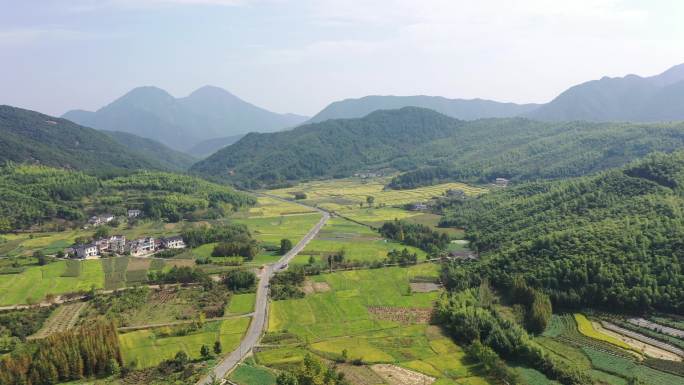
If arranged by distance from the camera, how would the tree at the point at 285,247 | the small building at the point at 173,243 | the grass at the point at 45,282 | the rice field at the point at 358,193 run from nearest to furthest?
the grass at the point at 45,282 → the tree at the point at 285,247 → the small building at the point at 173,243 → the rice field at the point at 358,193

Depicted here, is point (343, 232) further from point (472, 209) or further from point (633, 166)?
point (633, 166)

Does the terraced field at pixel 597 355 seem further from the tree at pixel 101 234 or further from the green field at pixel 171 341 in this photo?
the tree at pixel 101 234

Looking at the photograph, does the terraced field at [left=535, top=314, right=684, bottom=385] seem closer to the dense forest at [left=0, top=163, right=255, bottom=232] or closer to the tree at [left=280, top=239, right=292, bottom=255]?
the tree at [left=280, top=239, right=292, bottom=255]

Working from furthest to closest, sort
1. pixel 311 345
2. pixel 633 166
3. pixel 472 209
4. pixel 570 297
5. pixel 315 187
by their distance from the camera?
pixel 315 187 → pixel 472 209 → pixel 633 166 → pixel 570 297 → pixel 311 345

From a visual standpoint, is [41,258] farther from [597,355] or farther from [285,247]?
[597,355]

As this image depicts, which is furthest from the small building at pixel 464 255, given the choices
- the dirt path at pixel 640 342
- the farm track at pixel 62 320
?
the farm track at pixel 62 320

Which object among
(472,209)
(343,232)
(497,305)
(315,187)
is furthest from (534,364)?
(315,187)
